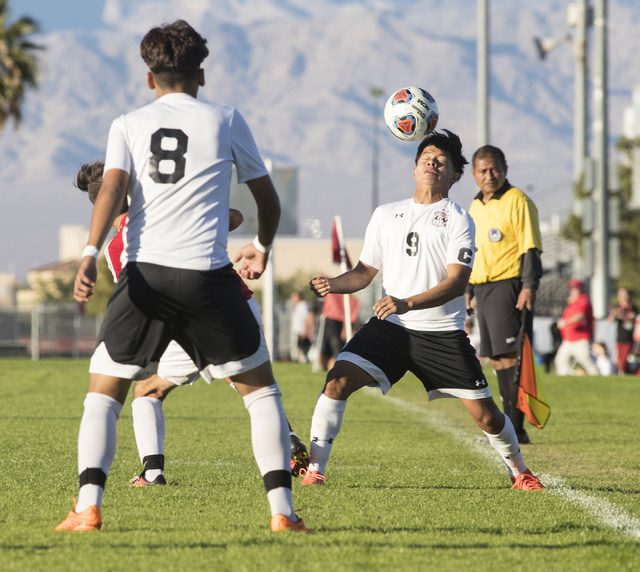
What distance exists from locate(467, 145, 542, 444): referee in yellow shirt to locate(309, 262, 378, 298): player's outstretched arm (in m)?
1.96

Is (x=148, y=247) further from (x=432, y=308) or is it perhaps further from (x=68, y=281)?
(x=68, y=281)

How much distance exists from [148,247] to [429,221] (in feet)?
6.44

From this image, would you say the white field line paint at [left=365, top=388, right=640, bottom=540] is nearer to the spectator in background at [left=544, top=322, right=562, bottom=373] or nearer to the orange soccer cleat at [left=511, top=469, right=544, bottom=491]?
the orange soccer cleat at [left=511, top=469, right=544, bottom=491]

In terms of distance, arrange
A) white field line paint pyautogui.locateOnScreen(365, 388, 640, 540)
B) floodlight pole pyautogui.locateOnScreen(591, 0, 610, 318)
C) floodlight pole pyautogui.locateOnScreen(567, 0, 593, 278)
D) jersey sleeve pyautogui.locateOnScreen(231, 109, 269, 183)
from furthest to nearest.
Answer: floodlight pole pyautogui.locateOnScreen(567, 0, 593, 278)
floodlight pole pyautogui.locateOnScreen(591, 0, 610, 318)
white field line paint pyautogui.locateOnScreen(365, 388, 640, 540)
jersey sleeve pyautogui.locateOnScreen(231, 109, 269, 183)

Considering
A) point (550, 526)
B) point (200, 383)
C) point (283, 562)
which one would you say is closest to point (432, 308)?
point (550, 526)

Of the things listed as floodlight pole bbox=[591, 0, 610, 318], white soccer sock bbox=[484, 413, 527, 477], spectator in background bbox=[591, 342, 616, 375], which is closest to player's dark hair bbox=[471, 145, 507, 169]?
white soccer sock bbox=[484, 413, 527, 477]

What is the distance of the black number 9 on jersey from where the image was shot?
12.4 ft

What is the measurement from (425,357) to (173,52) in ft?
7.37

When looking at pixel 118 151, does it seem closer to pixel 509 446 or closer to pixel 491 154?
pixel 509 446

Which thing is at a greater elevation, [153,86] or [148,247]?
[153,86]

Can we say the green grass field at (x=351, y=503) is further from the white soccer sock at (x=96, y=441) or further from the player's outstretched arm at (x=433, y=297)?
the player's outstretched arm at (x=433, y=297)

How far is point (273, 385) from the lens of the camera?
155 inches

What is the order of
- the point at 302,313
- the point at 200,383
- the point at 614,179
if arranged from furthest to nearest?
the point at 302,313 < the point at 614,179 < the point at 200,383

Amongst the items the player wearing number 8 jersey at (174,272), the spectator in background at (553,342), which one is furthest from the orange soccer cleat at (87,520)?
the spectator in background at (553,342)
